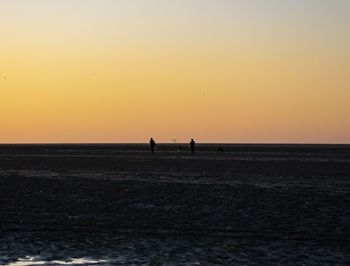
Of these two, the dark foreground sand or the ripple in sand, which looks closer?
the ripple in sand

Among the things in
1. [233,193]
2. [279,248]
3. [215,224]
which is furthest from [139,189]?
[279,248]

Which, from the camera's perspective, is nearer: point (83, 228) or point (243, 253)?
point (243, 253)

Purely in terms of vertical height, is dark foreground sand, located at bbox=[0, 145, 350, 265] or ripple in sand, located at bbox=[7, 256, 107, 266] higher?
Result: dark foreground sand, located at bbox=[0, 145, 350, 265]

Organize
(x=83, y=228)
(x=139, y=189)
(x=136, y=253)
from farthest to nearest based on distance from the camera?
(x=139, y=189), (x=83, y=228), (x=136, y=253)

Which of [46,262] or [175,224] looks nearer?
[46,262]

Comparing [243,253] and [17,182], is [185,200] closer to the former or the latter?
[243,253]

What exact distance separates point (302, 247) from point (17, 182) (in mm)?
24154

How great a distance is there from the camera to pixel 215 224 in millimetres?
18312

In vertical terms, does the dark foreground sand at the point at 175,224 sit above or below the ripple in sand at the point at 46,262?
above

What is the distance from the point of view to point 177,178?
3819 cm

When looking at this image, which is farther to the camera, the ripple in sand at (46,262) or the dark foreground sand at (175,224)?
the dark foreground sand at (175,224)

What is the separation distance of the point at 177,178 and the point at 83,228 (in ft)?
68.6

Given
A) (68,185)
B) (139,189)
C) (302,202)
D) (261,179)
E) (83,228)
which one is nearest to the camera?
(83,228)

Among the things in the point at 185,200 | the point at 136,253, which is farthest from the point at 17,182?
the point at 136,253
